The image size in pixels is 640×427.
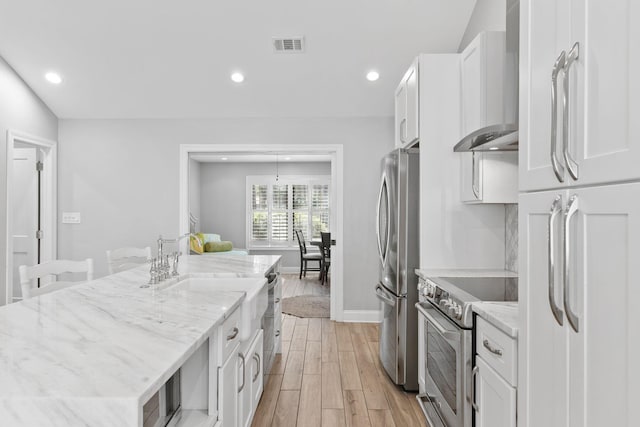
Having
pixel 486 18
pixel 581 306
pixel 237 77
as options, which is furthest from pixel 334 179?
pixel 581 306

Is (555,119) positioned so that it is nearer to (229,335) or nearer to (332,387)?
(229,335)

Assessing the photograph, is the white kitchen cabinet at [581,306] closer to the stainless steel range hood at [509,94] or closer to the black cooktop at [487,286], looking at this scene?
the black cooktop at [487,286]

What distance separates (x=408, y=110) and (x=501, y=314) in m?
1.79

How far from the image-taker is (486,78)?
2389mm

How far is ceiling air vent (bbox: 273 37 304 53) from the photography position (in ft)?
12.0

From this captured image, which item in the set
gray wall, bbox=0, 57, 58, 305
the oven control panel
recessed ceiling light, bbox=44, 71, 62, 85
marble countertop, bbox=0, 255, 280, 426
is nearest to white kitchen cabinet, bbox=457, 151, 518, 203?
the oven control panel

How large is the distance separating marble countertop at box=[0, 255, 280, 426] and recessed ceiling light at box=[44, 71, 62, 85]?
10.7 ft

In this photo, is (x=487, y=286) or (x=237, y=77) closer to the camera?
(x=487, y=286)

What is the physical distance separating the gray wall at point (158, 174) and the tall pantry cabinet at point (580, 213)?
3468mm

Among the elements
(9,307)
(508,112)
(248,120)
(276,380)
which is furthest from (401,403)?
(248,120)

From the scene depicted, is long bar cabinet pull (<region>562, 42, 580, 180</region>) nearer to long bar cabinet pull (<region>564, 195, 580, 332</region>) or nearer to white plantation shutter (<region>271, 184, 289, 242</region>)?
long bar cabinet pull (<region>564, 195, 580, 332</region>)

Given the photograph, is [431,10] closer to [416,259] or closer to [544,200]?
[416,259]

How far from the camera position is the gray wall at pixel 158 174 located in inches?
187

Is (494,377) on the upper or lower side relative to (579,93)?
lower
